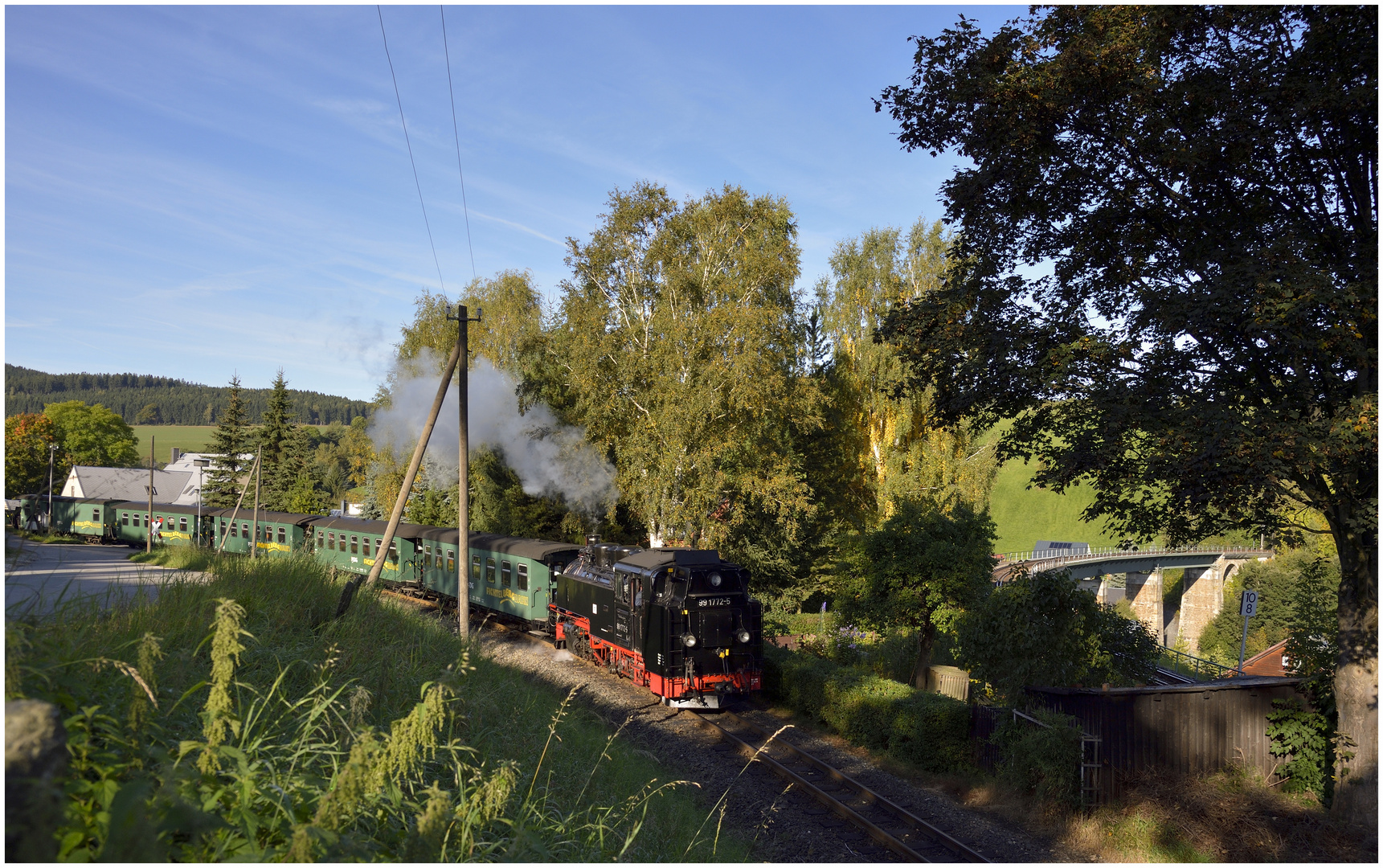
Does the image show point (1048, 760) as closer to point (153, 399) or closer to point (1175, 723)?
point (1175, 723)

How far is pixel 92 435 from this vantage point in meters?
79.6

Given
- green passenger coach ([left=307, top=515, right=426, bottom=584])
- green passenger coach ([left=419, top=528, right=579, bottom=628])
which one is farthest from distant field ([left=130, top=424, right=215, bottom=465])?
green passenger coach ([left=419, top=528, right=579, bottom=628])

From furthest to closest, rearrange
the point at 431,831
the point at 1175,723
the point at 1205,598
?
the point at 1205,598 → the point at 1175,723 → the point at 431,831

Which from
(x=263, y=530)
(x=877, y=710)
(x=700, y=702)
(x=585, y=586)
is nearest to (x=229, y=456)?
(x=263, y=530)

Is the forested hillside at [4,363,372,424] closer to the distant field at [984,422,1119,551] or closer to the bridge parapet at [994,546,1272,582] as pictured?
the bridge parapet at [994,546,1272,582]

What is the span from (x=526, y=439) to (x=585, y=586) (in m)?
13.8

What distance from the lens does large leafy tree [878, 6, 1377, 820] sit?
955 cm

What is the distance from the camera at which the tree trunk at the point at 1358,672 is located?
35.3 ft

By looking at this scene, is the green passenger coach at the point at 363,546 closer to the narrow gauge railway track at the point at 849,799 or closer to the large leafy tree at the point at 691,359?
the large leafy tree at the point at 691,359

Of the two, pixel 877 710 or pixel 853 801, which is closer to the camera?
pixel 853 801

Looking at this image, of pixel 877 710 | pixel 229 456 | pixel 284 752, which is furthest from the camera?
pixel 229 456

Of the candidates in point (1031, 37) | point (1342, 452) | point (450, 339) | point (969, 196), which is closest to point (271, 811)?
point (1342, 452)

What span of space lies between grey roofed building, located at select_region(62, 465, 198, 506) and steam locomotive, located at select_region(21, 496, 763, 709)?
3833cm

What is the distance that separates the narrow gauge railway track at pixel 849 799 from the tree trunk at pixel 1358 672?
5913mm
